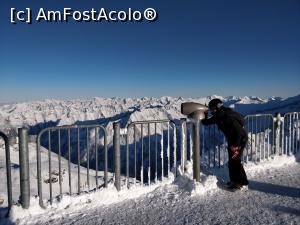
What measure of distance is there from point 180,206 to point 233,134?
5.72 feet

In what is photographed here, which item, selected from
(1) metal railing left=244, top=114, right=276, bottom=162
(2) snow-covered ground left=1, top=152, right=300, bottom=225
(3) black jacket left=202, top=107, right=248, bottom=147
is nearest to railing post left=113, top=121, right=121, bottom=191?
(2) snow-covered ground left=1, top=152, right=300, bottom=225

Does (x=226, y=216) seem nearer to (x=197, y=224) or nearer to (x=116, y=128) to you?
(x=197, y=224)

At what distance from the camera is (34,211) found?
472 cm

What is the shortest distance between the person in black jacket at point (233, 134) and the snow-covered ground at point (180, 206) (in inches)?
11.3

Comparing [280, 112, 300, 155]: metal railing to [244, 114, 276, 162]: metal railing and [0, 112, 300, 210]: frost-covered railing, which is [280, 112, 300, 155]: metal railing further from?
[244, 114, 276, 162]: metal railing

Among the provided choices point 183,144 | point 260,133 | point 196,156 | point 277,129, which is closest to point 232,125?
point 196,156

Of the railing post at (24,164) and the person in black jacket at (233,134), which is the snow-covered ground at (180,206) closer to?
the railing post at (24,164)

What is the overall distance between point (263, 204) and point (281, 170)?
273cm

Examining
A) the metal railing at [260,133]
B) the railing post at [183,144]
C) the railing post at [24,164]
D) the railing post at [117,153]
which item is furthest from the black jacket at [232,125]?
the railing post at [24,164]

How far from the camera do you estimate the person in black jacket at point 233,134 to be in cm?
568

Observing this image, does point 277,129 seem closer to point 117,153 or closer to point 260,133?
point 260,133

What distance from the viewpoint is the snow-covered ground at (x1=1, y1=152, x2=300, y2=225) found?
14.8ft

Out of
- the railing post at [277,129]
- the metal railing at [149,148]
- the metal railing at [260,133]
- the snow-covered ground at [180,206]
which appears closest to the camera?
the snow-covered ground at [180,206]

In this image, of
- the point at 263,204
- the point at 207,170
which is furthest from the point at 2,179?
the point at 263,204
